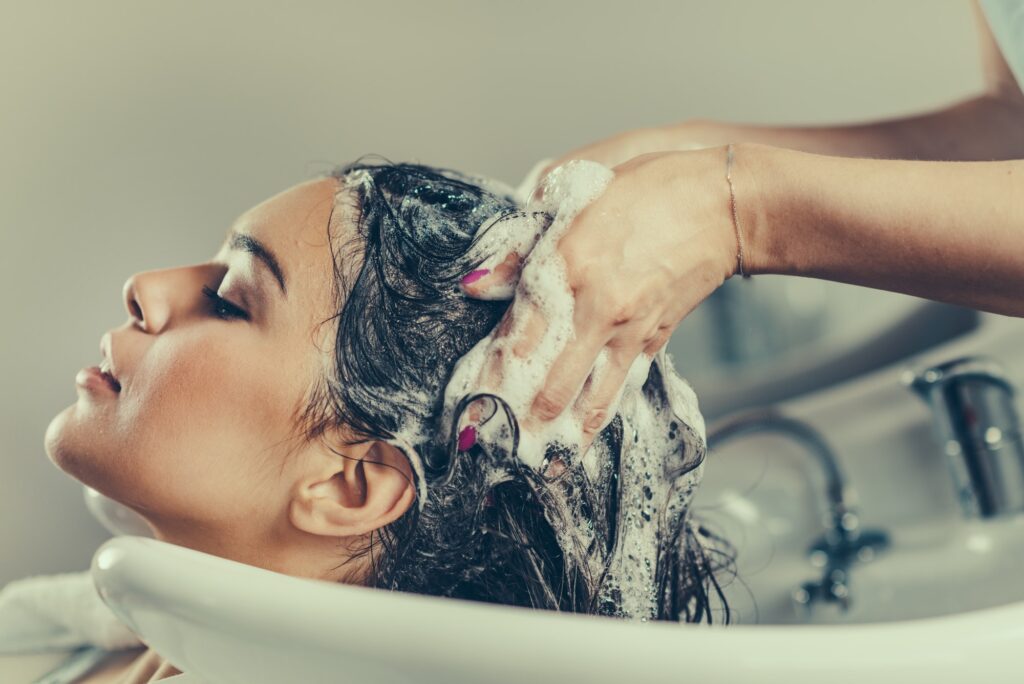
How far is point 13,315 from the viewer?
1570 millimetres

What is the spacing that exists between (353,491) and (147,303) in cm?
32

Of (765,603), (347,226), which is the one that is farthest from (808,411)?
(347,226)

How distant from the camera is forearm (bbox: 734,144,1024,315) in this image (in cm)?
78

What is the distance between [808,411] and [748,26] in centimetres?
77

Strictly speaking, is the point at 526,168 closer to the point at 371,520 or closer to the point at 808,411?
the point at 808,411

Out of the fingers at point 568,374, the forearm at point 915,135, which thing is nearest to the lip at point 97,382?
the fingers at point 568,374

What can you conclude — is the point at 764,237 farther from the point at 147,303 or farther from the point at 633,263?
the point at 147,303

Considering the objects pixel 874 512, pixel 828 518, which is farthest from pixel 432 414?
pixel 874 512

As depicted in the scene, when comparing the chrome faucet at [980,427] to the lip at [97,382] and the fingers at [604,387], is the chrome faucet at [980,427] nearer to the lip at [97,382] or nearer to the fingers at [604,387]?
the fingers at [604,387]

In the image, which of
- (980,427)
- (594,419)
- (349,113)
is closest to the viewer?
(594,419)

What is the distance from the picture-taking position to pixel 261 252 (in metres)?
0.98

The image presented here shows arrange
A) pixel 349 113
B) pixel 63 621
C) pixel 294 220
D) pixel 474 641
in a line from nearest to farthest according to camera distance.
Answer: pixel 474 641 → pixel 294 220 → pixel 63 621 → pixel 349 113

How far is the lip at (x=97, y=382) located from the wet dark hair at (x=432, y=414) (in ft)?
0.81

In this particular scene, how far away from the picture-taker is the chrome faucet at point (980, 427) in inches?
57.4
